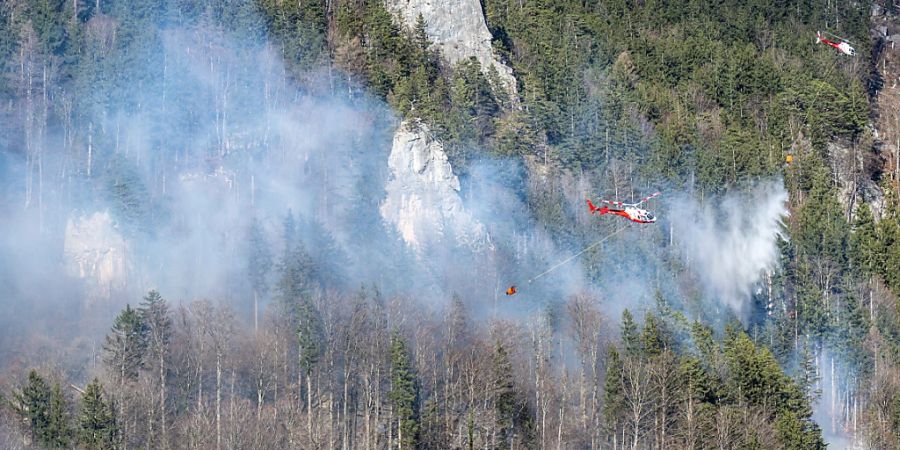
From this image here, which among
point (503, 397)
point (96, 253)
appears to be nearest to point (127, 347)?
point (96, 253)

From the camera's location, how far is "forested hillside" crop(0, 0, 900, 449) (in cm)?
6969

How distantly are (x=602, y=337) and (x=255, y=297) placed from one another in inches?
656

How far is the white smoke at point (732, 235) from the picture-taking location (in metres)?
86.5

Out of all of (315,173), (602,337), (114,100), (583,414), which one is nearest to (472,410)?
(583,414)

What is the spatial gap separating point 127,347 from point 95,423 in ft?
18.2

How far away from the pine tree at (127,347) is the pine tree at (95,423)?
3537mm

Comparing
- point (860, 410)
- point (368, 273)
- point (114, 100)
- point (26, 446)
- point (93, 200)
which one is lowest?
point (26, 446)

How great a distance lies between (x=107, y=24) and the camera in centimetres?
9000

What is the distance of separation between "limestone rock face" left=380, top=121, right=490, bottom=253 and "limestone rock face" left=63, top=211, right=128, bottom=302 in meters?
13.7

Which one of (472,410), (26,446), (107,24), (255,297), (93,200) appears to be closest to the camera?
(26,446)

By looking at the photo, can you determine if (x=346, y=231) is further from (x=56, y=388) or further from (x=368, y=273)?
(x=56, y=388)

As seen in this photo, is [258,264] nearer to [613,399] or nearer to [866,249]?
[613,399]

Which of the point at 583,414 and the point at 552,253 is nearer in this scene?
the point at 583,414

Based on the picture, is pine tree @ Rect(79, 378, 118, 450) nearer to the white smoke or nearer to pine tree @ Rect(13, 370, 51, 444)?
pine tree @ Rect(13, 370, 51, 444)
